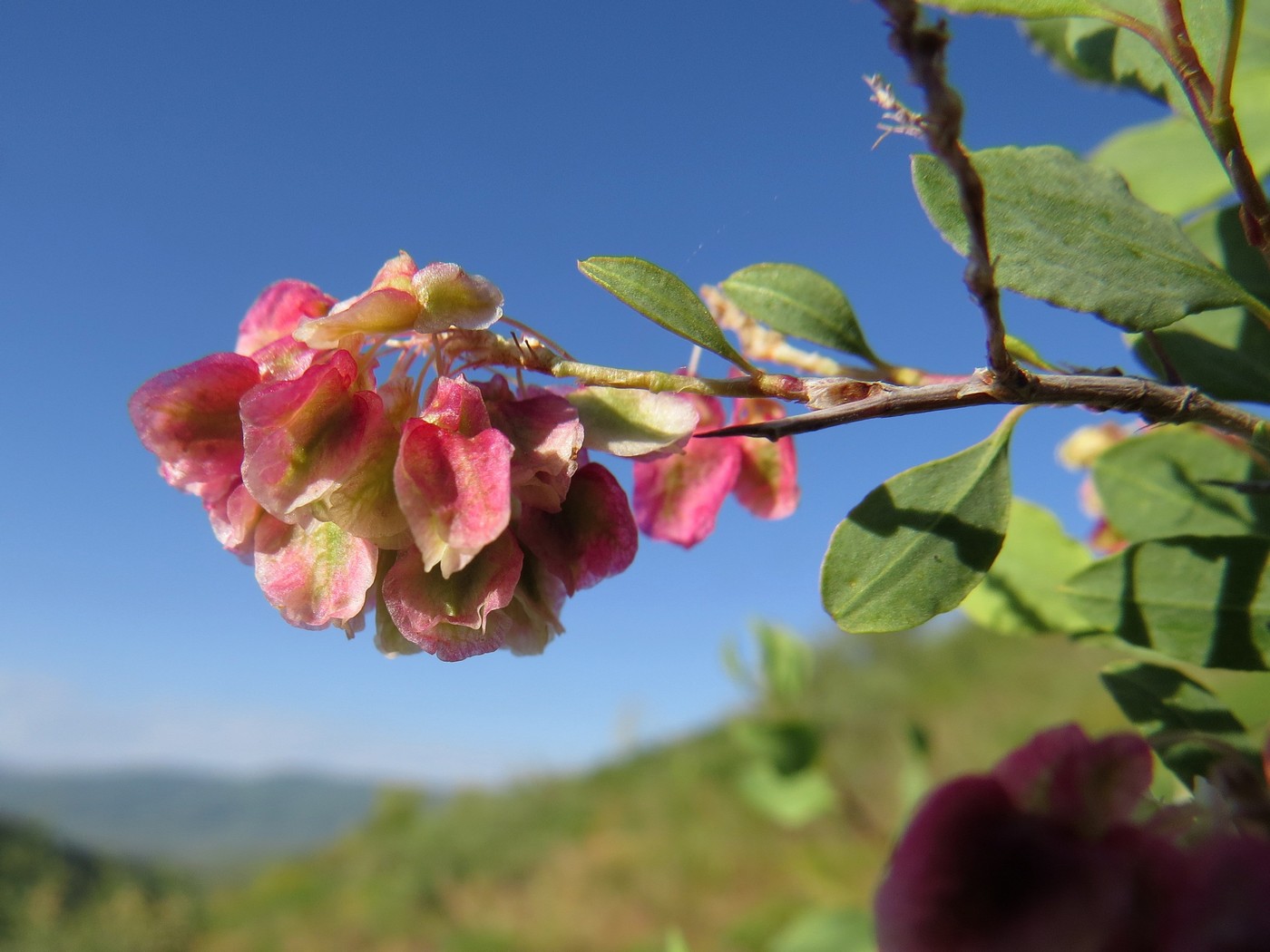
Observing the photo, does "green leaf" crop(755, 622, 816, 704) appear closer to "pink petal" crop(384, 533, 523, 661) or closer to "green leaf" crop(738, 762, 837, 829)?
"green leaf" crop(738, 762, 837, 829)

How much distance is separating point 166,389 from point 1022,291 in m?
0.32

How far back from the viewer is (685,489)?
47 centimetres

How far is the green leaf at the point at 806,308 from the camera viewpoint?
42 centimetres

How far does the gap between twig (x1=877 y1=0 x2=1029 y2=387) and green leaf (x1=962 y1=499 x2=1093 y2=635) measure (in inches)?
12.8

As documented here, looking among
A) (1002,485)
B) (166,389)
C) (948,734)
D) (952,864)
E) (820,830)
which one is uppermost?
(166,389)

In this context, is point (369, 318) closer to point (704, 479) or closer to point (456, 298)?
point (456, 298)

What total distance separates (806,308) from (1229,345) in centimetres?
23

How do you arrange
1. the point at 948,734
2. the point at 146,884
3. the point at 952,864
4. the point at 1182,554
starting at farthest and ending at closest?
the point at 146,884
the point at 948,734
the point at 1182,554
the point at 952,864

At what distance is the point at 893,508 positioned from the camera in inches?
14.0

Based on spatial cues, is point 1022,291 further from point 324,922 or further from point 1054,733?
point 324,922

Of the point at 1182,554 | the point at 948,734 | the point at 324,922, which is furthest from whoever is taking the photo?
the point at 324,922

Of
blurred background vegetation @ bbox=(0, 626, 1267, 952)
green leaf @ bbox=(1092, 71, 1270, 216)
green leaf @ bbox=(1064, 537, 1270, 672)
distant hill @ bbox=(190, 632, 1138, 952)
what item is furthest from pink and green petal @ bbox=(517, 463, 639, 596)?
distant hill @ bbox=(190, 632, 1138, 952)

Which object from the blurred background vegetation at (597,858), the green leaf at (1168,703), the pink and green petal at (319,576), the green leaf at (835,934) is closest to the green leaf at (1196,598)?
the green leaf at (1168,703)


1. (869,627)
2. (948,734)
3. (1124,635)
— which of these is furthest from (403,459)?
(948,734)
